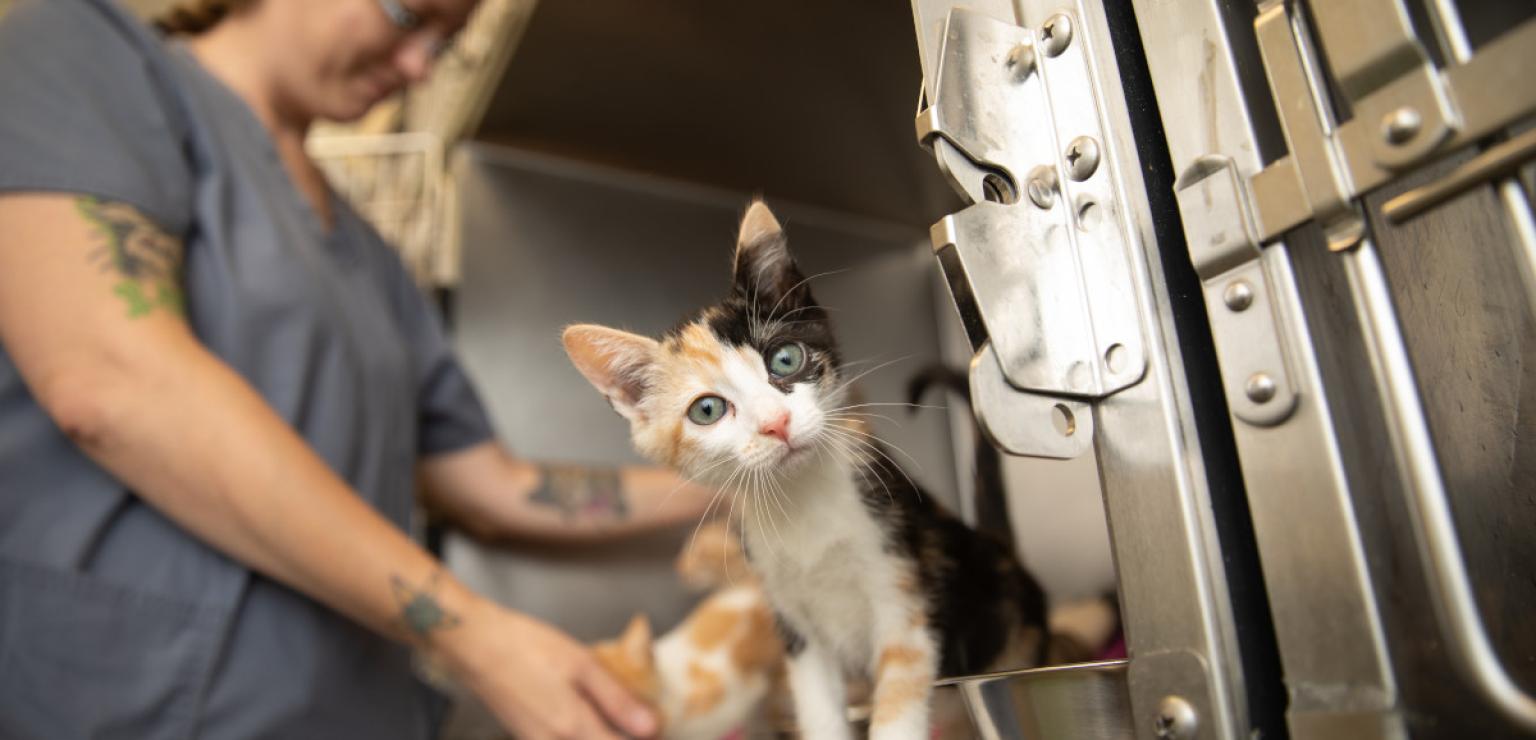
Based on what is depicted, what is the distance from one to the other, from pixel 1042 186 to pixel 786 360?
0.20m

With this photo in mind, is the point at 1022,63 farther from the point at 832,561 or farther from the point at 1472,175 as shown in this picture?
the point at 832,561

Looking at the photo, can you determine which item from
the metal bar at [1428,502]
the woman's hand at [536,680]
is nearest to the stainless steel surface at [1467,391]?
the metal bar at [1428,502]

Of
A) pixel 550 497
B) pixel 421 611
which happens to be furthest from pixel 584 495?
pixel 421 611

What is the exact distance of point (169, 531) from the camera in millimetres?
762

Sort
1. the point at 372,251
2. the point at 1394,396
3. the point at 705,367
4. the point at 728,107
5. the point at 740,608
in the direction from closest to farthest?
the point at 1394,396 → the point at 705,367 → the point at 728,107 → the point at 740,608 → the point at 372,251

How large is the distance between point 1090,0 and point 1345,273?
0.58 feet

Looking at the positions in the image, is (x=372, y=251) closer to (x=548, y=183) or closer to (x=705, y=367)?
(x=548, y=183)

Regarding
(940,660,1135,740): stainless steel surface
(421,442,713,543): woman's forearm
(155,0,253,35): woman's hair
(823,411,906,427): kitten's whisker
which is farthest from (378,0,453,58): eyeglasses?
(940,660,1135,740): stainless steel surface

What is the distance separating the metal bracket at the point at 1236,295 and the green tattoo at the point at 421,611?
24.7 inches

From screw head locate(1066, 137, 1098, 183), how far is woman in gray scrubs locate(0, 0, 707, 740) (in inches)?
21.6

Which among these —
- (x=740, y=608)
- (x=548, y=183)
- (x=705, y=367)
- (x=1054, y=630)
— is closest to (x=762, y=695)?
(x=740, y=608)

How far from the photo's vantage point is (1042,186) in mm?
417

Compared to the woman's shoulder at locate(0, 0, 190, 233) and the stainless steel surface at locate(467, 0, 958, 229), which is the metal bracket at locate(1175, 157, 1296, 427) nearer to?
the stainless steel surface at locate(467, 0, 958, 229)

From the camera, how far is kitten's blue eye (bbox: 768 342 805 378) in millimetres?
554
